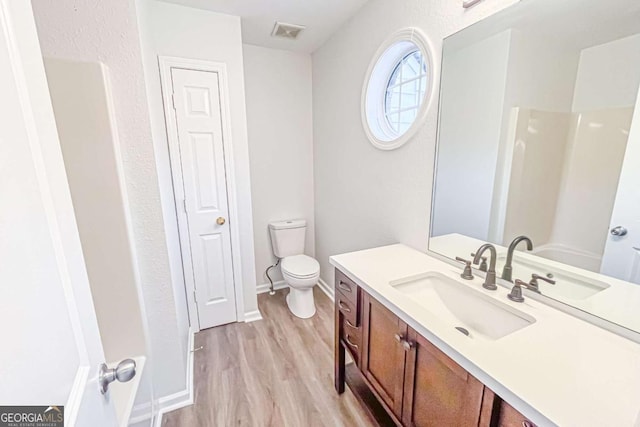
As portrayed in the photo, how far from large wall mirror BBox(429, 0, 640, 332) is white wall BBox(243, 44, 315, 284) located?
65.3 inches

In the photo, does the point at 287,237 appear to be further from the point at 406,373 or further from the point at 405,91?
the point at 406,373

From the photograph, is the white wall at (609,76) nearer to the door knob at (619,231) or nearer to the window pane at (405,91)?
the door knob at (619,231)

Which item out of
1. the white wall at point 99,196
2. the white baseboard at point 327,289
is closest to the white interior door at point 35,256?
the white wall at point 99,196

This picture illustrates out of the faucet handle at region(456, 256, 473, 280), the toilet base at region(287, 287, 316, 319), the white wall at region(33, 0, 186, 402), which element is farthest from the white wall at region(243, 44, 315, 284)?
the faucet handle at region(456, 256, 473, 280)

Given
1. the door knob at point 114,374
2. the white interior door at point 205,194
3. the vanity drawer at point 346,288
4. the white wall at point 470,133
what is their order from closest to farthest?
the door knob at point 114,374 < the white wall at point 470,133 < the vanity drawer at point 346,288 < the white interior door at point 205,194

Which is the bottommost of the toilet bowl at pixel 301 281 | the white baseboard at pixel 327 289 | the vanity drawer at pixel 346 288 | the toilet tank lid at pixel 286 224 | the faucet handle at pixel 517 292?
the white baseboard at pixel 327 289

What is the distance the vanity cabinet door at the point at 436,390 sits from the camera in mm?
848

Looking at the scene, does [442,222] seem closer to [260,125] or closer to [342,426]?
[342,426]

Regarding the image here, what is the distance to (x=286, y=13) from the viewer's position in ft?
6.49

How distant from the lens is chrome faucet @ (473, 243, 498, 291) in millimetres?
1209

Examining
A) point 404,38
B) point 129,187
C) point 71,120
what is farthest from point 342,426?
point 404,38

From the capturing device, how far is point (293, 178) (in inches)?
114

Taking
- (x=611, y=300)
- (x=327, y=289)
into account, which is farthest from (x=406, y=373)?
(x=327, y=289)

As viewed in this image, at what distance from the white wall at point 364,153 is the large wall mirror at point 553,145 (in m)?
0.15
